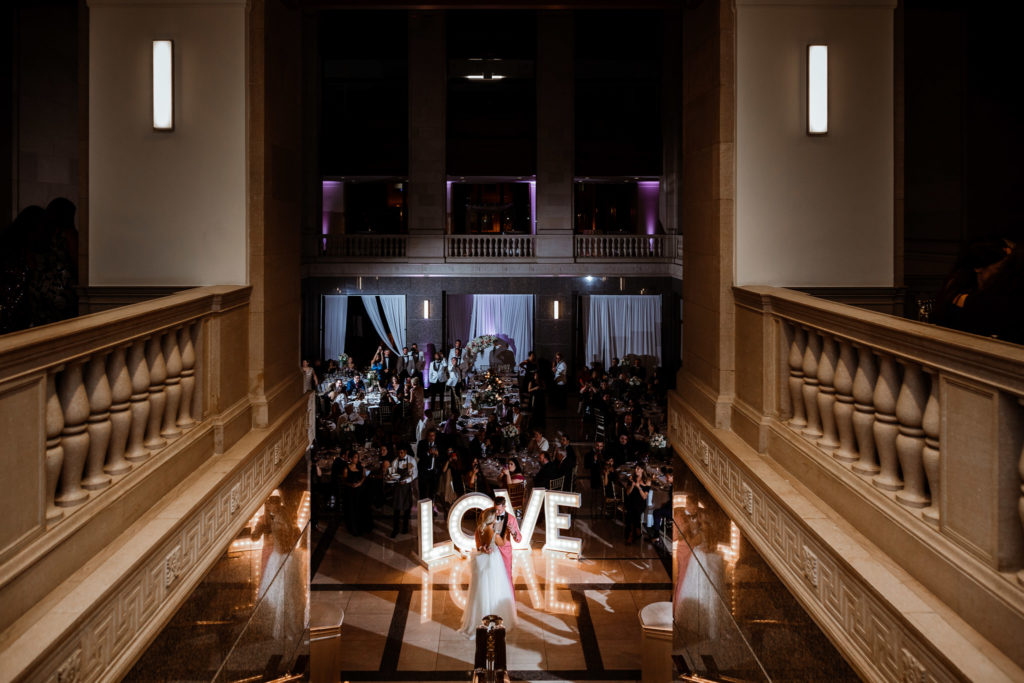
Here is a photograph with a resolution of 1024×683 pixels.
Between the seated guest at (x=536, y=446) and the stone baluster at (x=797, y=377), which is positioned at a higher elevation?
the stone baluster at (x=797, y=377)

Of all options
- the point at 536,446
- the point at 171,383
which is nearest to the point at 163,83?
the point at 171,383

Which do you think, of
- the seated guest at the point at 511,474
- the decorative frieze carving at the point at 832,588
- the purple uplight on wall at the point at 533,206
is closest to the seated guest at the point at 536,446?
the seated guest at the point at 511,474

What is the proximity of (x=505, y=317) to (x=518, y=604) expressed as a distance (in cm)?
1444

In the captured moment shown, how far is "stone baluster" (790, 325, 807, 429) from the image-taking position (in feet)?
13.3

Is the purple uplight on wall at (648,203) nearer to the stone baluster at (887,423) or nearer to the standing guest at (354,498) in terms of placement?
the standing guest at (354,498)

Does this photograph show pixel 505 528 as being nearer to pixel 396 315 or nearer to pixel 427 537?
pixel 427 537

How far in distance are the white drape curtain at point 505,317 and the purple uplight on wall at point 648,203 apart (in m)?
4.56

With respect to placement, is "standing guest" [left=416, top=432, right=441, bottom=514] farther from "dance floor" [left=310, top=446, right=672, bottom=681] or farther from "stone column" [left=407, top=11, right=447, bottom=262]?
"stone column" [left=407, top=11, right=447, bottom=262]

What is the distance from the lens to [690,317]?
6.18 m

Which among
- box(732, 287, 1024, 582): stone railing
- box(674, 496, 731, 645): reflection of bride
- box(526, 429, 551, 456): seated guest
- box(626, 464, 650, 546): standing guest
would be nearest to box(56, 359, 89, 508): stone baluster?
box(732, 287, 1024, 582): stone railing

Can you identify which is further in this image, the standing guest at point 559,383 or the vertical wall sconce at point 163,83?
the standing guest at point 559,383

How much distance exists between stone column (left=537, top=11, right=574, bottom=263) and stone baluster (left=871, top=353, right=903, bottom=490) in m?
20.4

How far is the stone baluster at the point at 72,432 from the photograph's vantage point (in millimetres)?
2910

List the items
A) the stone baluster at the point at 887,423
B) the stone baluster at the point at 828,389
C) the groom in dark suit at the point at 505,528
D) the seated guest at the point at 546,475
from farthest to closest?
the seated guest at the point at 546,475, the groom in dark suit at the point at 505,528, the stone baluster at the point at 828,389, the stone baluster at the point at 887,423
